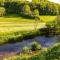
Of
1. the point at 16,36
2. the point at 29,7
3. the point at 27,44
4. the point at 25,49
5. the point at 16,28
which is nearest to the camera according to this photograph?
the point at 25,49

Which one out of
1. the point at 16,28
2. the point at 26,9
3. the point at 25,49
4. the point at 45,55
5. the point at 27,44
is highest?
the point at 26,9

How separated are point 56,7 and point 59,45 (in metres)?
1.16

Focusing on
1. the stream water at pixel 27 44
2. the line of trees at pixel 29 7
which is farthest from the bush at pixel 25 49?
the line of trees at pixel 29 7

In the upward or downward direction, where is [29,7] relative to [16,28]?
upward

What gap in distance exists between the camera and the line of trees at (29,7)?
8.06 metres

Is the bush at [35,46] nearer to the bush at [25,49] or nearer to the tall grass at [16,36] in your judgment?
the bush at [25,49]

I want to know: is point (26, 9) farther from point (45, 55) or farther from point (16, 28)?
point (45, 55)

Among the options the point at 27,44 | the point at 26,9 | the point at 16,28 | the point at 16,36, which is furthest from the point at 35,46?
the point at 26,9

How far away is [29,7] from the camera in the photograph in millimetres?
8094

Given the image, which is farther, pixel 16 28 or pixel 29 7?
pixel 29 7

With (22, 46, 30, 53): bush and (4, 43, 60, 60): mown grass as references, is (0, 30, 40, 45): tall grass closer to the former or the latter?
(22, 46, 30, 53): bush

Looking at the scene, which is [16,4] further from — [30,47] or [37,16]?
[30,47]

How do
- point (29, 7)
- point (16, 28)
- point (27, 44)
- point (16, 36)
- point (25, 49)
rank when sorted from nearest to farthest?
point (25, 49)
point (27, 44)
point (16, 36)
point (16, 28)
point (29, 7)

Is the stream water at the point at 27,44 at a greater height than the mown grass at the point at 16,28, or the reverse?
the mown grass at the point at 16,28
